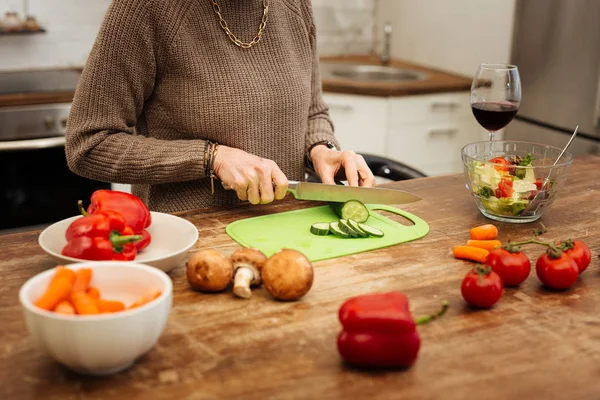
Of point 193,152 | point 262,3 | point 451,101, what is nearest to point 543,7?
point 451,101

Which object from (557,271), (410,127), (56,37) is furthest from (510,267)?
(56,37)

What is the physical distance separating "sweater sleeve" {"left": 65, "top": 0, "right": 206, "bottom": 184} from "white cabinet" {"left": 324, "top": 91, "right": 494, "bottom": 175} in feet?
5.29

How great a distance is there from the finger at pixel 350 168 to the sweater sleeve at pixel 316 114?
0.66 feet

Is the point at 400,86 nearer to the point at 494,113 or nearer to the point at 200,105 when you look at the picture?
the point at 494,113

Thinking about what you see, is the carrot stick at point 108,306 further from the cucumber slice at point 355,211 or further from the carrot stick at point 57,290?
the cucumber slice at point 355,211

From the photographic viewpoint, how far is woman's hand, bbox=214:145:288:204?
1.43m

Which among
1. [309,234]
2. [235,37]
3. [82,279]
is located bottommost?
[309,234]

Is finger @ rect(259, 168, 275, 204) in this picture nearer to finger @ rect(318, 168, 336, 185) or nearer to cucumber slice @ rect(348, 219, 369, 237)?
cucumber slice @ rect(348, 219, 369, 237)

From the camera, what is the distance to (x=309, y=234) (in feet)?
4.68

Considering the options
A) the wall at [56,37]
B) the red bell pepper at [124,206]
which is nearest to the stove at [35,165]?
the wall at [56,37]

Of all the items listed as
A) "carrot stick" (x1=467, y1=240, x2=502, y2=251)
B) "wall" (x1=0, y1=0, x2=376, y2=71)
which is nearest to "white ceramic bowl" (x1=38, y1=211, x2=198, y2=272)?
"carrot stick" (x1=467, y1=240, x2=502, y2=251)

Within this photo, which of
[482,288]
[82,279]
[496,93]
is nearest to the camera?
[82,279]

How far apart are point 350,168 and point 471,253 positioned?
1.31 ft

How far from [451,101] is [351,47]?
916 mm
